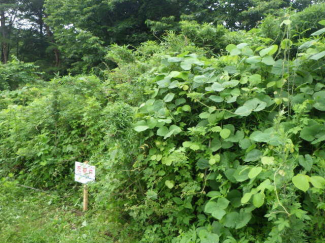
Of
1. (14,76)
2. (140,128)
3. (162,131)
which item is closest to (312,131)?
(162,131)

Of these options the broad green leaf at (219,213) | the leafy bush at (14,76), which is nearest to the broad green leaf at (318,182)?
the broad green leaf at (219,213)

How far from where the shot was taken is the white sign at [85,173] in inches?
101

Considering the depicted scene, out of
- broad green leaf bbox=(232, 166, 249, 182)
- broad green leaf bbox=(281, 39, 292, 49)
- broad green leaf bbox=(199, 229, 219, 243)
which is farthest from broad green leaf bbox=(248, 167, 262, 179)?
broad green leaf bbox=(281, 39, 292, 49)

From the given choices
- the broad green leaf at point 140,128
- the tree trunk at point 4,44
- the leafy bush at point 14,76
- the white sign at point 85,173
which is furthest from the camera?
the tree trunk at point 4,44

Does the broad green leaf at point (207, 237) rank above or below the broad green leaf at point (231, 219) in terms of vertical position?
below

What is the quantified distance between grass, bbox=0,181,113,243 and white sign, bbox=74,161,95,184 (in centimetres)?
36

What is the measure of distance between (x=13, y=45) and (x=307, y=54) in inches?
839

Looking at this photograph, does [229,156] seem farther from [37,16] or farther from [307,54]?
[37,16]

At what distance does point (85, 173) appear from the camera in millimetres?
2627

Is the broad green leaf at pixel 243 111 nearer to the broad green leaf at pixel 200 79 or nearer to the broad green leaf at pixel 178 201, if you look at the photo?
the broad green leaf at pixel 200 79

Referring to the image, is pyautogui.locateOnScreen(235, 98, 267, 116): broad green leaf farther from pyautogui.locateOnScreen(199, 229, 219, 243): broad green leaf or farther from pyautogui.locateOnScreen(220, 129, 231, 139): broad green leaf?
pyautogui.locateOnScreen(199, 229, 219, 243): broad green leaf

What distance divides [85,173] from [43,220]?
2.16 feet

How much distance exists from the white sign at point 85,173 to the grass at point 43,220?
36 centimetres

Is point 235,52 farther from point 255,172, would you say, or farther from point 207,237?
point 207,237
